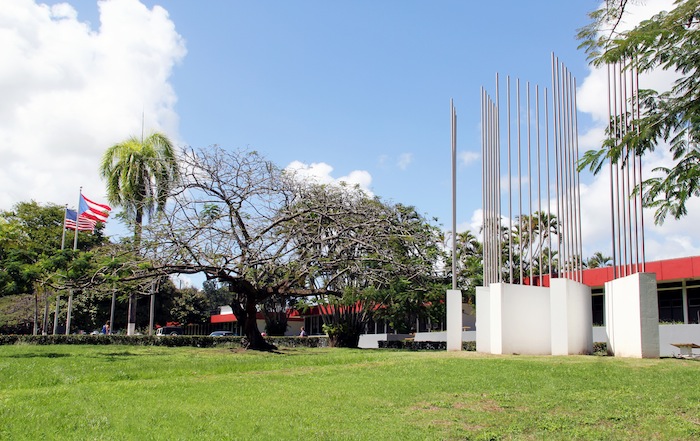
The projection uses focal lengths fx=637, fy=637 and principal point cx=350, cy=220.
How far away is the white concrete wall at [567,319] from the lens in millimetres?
18094

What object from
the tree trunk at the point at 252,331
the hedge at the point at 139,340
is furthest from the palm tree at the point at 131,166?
the tree trunk at the point at 252,331

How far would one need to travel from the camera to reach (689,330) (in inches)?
1015

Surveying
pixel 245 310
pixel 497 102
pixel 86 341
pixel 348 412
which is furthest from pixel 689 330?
pixel 86 341

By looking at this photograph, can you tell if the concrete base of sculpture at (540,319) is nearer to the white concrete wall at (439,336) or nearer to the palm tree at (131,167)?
the white concrete wall at (439,336)

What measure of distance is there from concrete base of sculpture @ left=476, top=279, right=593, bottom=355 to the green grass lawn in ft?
13.4

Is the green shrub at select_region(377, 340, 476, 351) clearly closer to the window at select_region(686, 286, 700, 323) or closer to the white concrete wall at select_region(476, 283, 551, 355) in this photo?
the white concrete wall at select_region(476, 283, 551, 355)

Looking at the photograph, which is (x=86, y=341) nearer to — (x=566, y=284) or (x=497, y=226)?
(x=497, y=226)

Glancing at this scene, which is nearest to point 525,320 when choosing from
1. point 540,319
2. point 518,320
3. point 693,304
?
point 518,320

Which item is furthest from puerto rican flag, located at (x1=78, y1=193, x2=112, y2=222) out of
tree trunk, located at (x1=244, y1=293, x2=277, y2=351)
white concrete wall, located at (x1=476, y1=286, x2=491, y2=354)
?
white concrete wall, located at (x1=476, y1=286, x2=491, y2=354)

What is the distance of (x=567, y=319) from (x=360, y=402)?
10.6 m

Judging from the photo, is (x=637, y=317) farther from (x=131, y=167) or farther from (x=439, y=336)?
(x=131, y=167)

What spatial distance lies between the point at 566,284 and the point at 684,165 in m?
8.40

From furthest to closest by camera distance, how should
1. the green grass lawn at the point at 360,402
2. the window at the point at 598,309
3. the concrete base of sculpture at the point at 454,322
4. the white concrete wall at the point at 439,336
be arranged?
the window at the point at 598,309 → the white concrete wall at the point at 439,336 → the concrete base of sculpture at the point at 454,322 → the green grass lawn at the point at 360,402

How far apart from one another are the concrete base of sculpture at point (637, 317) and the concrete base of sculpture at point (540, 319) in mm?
1223
